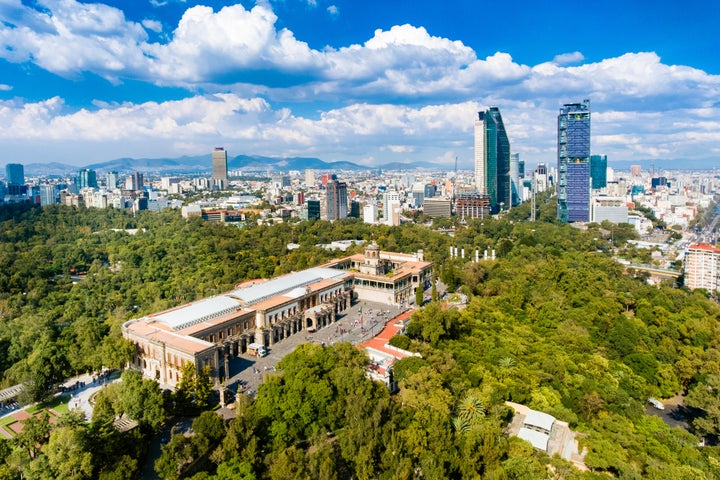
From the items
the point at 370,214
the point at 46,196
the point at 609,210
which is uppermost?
the point at 46,196

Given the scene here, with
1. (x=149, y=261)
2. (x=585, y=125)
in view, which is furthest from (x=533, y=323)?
(x=585, y=125)

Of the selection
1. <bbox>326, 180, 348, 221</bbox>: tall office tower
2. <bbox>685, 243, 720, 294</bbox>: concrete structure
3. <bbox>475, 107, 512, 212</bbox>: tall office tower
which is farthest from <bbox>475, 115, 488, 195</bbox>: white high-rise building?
<bbox>685, 243, 720, 294</bbox>: concrete structure

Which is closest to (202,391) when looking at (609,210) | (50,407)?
(50,407)

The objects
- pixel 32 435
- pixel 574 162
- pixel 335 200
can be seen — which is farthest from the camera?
pixel 335 200

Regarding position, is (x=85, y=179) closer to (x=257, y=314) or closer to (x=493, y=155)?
(x=493, y=155)

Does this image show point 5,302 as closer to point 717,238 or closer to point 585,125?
point 585,125

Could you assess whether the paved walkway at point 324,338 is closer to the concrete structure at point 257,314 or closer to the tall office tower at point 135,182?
the concrete structure at point 257,314
